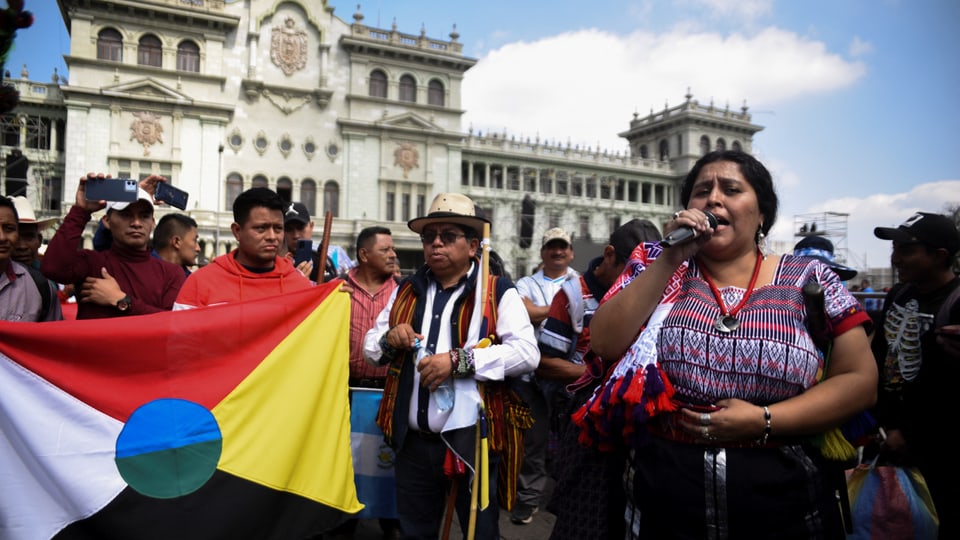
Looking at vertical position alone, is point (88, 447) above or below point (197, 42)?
below

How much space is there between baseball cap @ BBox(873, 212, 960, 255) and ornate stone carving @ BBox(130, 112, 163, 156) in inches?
1340

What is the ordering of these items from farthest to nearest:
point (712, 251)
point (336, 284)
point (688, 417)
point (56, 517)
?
point (336, 284), point (56, 517), point (712, 251), point (688, 417)

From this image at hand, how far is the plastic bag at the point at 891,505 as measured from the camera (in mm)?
2783

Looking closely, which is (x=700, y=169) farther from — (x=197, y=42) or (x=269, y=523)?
(x=197, y=42)

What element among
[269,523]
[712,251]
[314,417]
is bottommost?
[269,523]

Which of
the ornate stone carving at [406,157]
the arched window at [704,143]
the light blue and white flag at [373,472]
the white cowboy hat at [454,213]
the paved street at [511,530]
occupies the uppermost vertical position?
the arched window at [704,143]

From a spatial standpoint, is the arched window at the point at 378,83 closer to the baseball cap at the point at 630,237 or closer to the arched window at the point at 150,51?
the arched window at the point at 150,51

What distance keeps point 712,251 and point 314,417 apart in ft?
6.73

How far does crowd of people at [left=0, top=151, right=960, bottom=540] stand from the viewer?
1850 mm

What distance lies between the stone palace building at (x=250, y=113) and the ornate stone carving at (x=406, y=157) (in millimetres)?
75

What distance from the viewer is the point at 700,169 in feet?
7.04

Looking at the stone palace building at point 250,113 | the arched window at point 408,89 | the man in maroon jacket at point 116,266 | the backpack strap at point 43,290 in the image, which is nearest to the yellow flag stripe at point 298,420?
the man in maroon jacket at point 116,266

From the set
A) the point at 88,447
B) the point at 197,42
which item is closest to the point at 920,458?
the point at 88,447

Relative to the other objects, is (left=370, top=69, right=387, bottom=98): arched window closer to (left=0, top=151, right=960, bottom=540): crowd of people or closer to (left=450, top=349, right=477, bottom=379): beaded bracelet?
(left=0, top=151, right=960, bottom=540): crowd of people
